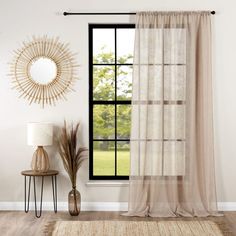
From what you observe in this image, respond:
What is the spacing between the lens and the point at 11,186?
6875 mm

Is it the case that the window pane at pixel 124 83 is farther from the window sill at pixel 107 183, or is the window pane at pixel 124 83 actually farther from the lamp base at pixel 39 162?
the lamp base at pixel 39 162

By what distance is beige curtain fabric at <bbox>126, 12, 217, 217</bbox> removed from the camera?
667cm

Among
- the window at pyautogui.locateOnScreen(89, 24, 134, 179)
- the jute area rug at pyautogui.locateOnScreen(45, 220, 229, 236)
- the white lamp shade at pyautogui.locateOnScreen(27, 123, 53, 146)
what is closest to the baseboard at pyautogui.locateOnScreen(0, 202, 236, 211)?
the window at pyautogui.locateOnScreen(89, 24, 134, 179)

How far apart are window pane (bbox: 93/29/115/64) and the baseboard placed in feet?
5.64

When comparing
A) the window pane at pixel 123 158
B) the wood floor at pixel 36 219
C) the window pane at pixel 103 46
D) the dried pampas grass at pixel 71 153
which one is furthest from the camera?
the window pane at pixel 123 158

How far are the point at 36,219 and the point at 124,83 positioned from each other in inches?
76.3

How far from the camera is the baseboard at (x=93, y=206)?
6.84m

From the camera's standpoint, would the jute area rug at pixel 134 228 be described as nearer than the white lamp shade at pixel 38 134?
Yes

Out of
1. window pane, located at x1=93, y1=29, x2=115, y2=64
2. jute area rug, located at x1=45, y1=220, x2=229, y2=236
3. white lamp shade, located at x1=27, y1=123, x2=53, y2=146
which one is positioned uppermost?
window pane, located at x1=93, y1=29, x2=115, y2=64

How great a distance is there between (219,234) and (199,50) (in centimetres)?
218

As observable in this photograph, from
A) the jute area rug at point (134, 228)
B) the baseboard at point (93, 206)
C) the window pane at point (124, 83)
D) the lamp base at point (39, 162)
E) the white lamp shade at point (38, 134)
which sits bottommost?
the jute area rug at point (134, 228)

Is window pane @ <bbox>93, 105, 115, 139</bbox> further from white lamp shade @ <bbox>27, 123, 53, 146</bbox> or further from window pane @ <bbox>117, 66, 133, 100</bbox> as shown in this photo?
Answer: white lamp shade @ <bbox>27, 123, 53, 146</bbox>

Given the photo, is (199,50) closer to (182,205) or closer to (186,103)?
(186,103)

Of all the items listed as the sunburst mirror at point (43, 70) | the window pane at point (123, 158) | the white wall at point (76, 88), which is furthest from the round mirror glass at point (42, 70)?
the window pane at point (123, 158)
